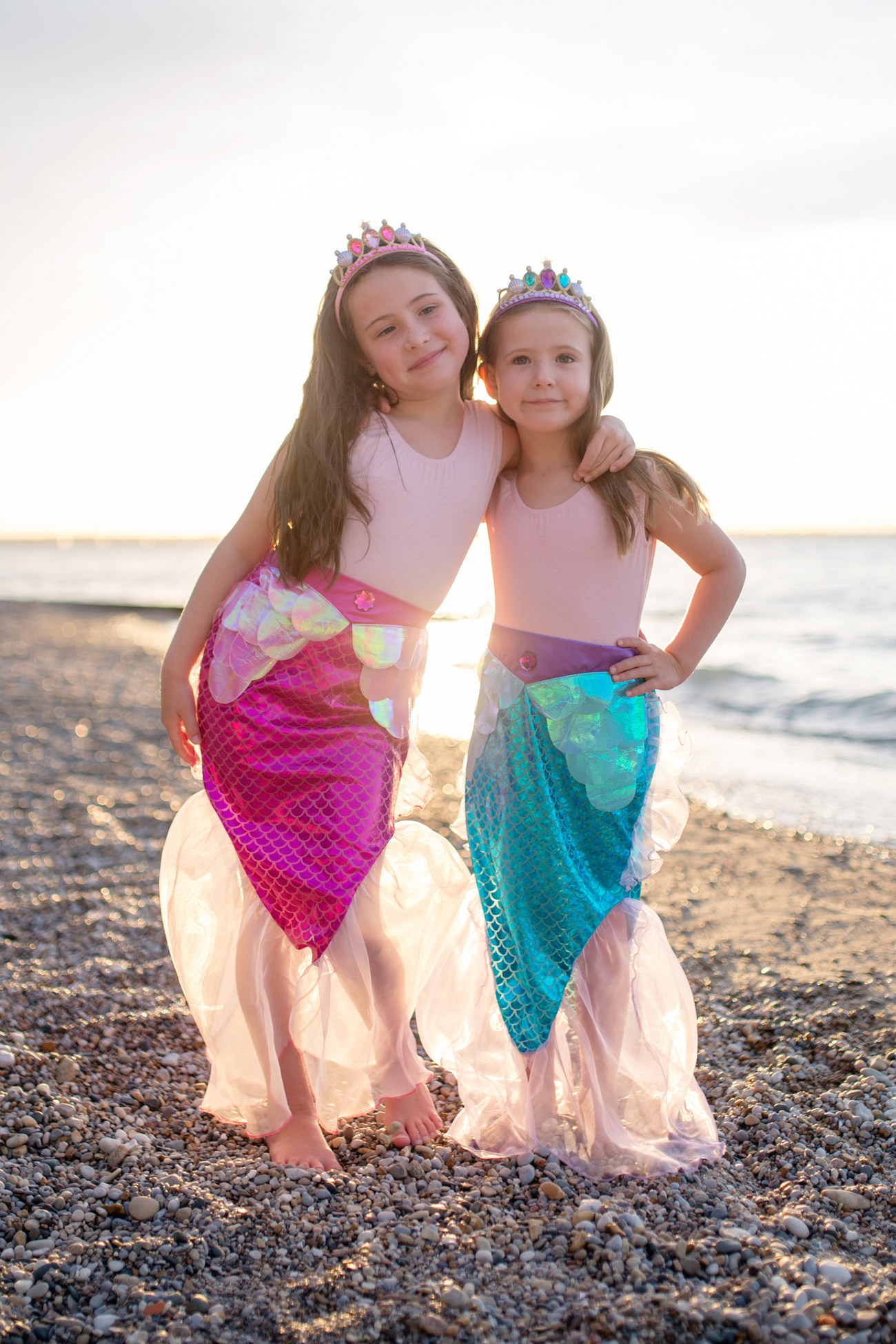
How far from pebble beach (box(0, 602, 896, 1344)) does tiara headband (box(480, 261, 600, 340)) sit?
187cm

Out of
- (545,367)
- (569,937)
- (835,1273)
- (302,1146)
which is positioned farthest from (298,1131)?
(545,367)

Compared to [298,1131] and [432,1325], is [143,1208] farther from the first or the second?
[432,1325]

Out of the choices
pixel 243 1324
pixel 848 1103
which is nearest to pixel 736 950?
pixel 848 1103

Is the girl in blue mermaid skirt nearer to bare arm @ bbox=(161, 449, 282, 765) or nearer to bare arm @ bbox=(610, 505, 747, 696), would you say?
bare arm @ bbox=(610, 505, 747, 696)

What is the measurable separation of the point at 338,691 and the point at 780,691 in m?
8.34

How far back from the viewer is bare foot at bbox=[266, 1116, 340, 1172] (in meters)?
2.11

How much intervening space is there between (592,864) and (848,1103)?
875 millimetres

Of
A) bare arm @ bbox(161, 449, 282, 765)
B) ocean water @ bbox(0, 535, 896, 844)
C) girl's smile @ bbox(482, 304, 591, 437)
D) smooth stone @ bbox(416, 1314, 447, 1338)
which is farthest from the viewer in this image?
ocean water @ bbox(0, 535, 896, 844)

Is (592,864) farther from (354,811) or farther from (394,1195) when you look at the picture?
(394,1195)

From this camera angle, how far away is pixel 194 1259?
1.77 metres

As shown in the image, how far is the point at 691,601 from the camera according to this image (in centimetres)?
220

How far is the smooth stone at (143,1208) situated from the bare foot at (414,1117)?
1.80 feet

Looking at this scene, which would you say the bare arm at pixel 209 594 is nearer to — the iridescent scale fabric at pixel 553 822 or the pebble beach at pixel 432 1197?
the iridescent scale fabric at pixel 553 822

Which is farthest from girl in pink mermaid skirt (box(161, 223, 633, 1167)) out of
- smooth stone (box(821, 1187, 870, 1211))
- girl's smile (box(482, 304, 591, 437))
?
smooth stone (box(821, 1187, 870, 1211))
